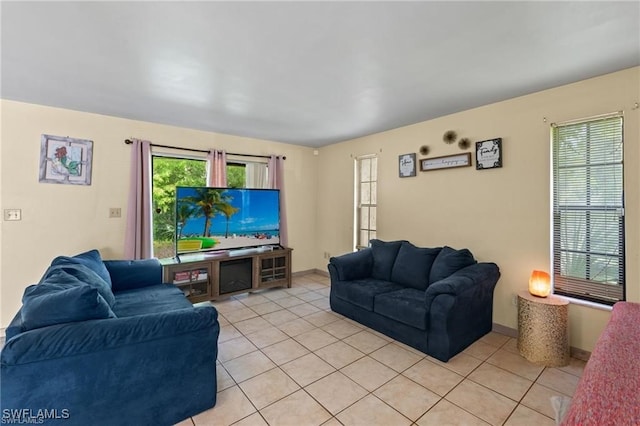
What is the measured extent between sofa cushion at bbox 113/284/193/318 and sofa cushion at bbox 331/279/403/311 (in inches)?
65.6

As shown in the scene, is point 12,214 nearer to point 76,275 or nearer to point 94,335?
point 76,275

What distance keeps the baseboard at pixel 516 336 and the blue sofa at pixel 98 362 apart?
Answer: 2857 millimetres

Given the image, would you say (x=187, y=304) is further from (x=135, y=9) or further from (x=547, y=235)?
(x=547, y=235)

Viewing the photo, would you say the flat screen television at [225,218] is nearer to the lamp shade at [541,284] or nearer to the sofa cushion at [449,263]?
the sofa cushion at [449,263]

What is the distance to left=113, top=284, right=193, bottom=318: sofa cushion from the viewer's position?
2.34 metres

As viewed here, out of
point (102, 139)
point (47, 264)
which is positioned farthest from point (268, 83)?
point (47, 264)

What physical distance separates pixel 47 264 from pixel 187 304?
194 centimetres

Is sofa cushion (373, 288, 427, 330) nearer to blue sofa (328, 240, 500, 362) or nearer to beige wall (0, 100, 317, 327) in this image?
blue sofa (328, 240, 500, 362)

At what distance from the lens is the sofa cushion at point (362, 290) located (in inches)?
120

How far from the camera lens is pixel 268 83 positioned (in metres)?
2.49

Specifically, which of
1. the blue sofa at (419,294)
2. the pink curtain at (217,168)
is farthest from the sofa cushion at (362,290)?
the pink curtain at (217,168)

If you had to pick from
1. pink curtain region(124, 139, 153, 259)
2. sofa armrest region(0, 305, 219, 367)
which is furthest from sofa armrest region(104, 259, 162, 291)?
sofa armrest region(0, 305, 219, 367)

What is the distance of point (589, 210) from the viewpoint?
8.08 ft

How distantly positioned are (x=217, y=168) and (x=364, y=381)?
132 inches
